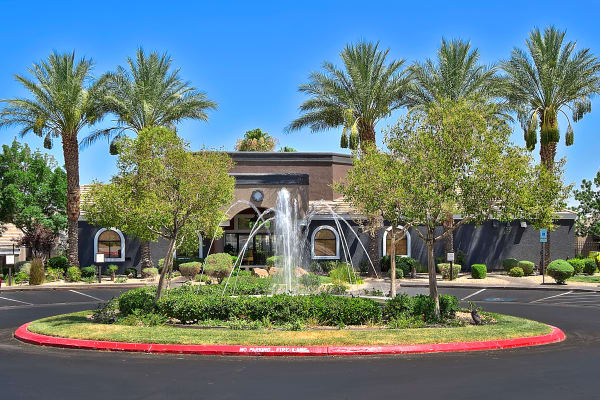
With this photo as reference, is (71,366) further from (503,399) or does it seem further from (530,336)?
(530,336)

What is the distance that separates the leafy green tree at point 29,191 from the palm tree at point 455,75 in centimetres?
2375

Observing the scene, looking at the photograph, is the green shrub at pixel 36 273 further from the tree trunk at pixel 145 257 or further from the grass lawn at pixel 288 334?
the grass lawn at pixel 288 334

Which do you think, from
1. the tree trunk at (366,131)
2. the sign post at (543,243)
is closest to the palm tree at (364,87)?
the tree trunk at (366,131)

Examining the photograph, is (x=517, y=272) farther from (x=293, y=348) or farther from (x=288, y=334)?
(x=293, y=348)

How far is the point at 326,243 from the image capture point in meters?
40.5

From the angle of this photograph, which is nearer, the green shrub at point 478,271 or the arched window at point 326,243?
the green shrub at point 478,271

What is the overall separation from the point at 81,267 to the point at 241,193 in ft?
34.9

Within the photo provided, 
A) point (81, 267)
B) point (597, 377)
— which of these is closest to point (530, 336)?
point (597, 377)

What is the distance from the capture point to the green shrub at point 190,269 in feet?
117

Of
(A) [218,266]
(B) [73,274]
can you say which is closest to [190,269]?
(A) [218,266]

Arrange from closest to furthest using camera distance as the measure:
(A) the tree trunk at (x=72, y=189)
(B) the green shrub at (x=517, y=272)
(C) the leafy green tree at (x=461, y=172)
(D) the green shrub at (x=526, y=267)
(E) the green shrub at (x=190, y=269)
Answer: (C) the leafy green tree at (x=461, y=172), (E) the green shrub at (x=190, y=269), (A) the tree trunk at (x=72, y=189), (B) the green shrub at (x=517, y=272), (D) the green shrub at (x=526, y=267)

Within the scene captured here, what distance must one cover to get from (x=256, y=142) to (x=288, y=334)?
4471cm

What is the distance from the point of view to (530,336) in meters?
14.7

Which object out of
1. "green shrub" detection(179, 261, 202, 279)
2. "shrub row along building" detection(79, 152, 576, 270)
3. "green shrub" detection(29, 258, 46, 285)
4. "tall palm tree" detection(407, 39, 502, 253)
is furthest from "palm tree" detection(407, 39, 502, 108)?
"green shrub" detection(29, 258, 46, 285)
